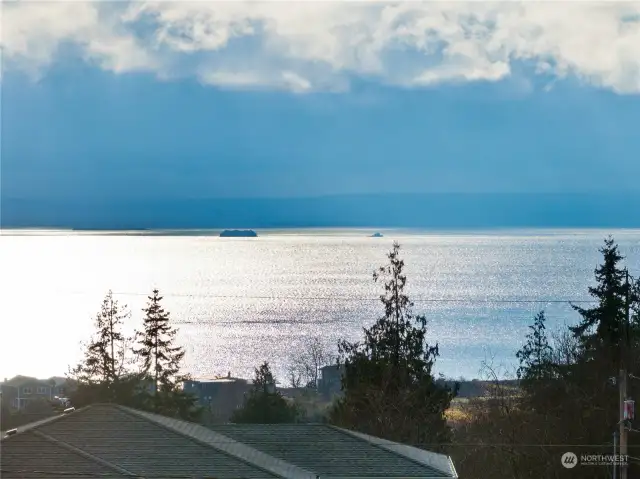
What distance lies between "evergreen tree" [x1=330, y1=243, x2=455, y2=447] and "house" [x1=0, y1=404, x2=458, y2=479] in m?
9.26

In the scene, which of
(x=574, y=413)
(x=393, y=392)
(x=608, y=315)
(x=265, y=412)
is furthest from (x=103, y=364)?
(x=574, y=413)

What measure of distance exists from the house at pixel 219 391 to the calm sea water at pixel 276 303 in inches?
301

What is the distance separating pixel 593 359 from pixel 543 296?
7491 cm

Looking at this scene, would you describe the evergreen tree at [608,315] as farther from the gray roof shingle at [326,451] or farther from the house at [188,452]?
the gray roof shingle at [326,451]

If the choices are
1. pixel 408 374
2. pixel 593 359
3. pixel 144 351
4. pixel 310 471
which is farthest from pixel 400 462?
pixel 144 351

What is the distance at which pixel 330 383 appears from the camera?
4884 cm

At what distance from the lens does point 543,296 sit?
327ft

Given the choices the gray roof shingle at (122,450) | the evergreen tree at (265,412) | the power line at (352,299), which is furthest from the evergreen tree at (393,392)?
the power line at (352,299)

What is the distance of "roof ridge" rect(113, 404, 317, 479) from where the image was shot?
13.8 metres

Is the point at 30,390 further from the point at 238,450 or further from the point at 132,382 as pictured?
the point at 238,450

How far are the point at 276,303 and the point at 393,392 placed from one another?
7312 cm

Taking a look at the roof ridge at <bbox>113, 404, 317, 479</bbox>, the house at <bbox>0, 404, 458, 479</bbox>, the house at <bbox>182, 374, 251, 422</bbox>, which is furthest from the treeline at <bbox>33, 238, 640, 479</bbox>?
the house at <bbox>182, 374, 251, 422</bbox>

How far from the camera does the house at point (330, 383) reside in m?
46.0

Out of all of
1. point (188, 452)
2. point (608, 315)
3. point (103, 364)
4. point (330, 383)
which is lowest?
point (188, 452)
